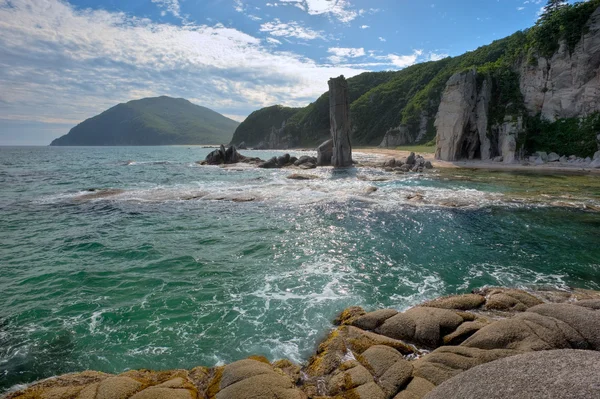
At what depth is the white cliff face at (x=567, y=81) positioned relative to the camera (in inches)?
1663

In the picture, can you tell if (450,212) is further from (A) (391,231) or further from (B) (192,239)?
(B) (192,239)

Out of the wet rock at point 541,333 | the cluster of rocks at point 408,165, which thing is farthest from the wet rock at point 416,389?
the cluster of rocks at point 408,165

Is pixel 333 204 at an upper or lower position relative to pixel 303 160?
lower

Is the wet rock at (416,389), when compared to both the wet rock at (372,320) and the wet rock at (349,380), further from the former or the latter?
the wet rock at (372,320)

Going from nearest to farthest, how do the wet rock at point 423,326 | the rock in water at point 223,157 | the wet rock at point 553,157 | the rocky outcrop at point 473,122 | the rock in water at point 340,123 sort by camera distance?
the wet rock at point 423,326
the wet rock at point 553,157
the rocky outcrop at point 473,122
the rock in water at point 340,123
the rock in water at point 223,157

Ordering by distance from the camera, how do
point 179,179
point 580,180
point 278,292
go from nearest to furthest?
1. point 278,292
2. point 580,180
3. point 179,179

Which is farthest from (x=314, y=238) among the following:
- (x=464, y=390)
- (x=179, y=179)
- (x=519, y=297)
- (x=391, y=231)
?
(x=179, y=179)

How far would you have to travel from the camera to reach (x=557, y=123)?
149 feet

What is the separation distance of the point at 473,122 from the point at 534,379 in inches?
2186

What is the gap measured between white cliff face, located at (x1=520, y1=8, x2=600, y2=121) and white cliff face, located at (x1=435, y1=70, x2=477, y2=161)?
8687 millimetres

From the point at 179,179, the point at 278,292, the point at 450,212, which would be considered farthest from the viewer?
the point at 179,179

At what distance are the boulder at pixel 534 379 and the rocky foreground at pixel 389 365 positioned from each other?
31mm

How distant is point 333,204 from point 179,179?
24453 mm

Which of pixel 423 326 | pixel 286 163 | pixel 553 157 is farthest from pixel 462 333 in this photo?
pixel 553 157
